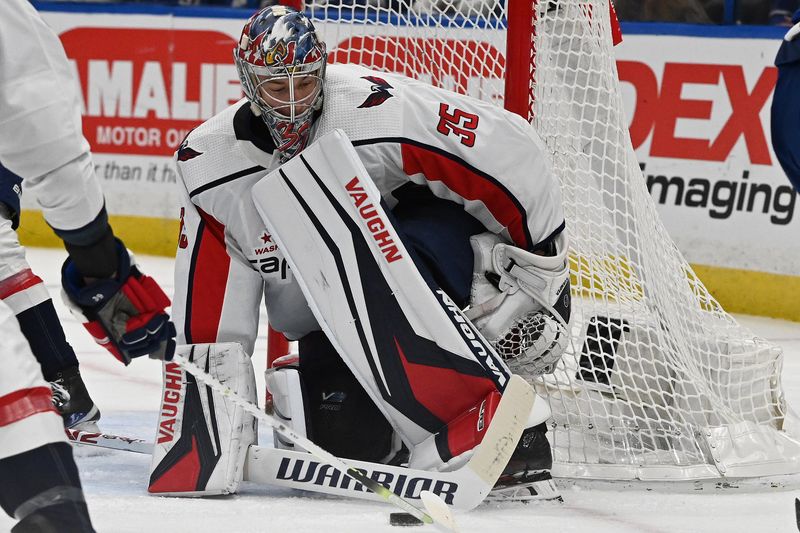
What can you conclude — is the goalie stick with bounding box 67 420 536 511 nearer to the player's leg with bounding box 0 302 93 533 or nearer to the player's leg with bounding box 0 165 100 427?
the player's leg with bounding box 0 165 100 427

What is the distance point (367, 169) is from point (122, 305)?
2.14 ft

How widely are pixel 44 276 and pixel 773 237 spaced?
2717 mm

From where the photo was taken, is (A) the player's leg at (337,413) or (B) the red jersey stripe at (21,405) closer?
(B) the red jersey stripe at (21,405)

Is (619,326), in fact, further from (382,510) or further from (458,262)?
(382,510)

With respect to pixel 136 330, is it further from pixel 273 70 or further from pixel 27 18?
pixel 273 70

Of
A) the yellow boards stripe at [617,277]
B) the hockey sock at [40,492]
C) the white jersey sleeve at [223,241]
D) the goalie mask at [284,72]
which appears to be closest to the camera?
the hockey sock at [40,492]

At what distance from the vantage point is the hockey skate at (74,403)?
2.42m

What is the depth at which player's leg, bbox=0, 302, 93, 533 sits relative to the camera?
1.37 m

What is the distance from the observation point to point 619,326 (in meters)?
2.46

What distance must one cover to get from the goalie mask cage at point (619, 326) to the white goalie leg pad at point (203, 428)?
61cm

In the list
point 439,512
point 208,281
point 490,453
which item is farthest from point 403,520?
point 208,281

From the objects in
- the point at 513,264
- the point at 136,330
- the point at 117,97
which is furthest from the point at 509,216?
the point at 117,97

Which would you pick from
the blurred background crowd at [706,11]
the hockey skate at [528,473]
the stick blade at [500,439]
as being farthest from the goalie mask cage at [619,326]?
the blurred background crowd at [706,11]

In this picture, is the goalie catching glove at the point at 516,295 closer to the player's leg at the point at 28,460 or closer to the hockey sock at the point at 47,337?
the hockey sock at the point at 47,337
